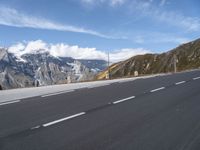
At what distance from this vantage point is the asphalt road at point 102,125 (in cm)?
738

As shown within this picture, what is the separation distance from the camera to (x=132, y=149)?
6922 mm

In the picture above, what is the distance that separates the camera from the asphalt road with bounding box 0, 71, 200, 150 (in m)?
7.38

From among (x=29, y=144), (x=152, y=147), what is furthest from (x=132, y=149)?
(x=29, y=144)

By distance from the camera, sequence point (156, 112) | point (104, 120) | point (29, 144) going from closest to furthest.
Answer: point (29, 144) → point (104, 120) → point (156, 112)

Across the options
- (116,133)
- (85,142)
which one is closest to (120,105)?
(116,133)

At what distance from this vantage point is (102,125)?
929cm

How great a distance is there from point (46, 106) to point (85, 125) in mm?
4210

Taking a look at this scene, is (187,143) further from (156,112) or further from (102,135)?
(156,112)

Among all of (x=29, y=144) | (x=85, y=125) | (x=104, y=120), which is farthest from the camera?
(x=104, y=120)

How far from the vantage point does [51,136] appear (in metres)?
8.12

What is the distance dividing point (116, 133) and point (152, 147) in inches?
55.2

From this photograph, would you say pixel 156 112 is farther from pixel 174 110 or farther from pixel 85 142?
pixel 85 142

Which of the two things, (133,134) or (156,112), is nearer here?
(133,134)

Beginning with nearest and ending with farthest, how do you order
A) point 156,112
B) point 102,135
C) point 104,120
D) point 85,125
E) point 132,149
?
point 132,149 → point 102,135 → point 85,125 → point 104,120 → point 156,112
